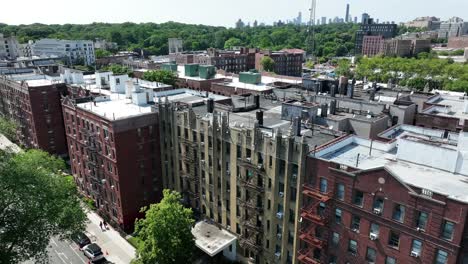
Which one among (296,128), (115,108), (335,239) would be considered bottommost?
(335,239)

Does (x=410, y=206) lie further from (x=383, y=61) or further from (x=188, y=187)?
(x=383, y=61)

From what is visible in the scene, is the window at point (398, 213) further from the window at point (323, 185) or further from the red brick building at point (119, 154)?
the red brick building at point (119, 154)

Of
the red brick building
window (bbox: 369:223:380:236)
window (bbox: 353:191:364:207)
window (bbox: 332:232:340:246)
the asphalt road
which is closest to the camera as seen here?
window (bbox: 369:223:380:236)

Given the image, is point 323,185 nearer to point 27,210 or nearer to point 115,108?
point 27,210

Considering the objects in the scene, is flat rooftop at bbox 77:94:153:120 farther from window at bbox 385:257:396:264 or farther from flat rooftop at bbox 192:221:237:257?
window at bbox 385:257:396:264

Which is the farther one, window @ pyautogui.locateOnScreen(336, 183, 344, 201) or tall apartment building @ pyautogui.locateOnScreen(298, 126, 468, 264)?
window @ pyautogui.locateOnScreen(336, 183, 344, 201)

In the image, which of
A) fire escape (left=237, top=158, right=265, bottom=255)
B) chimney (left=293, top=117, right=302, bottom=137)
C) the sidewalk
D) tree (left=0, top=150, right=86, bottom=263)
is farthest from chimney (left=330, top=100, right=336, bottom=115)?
tree (left=0, top=150, right=86, bottom=263)

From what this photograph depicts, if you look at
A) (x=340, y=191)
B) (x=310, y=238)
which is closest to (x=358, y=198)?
(x=340, y=191)
